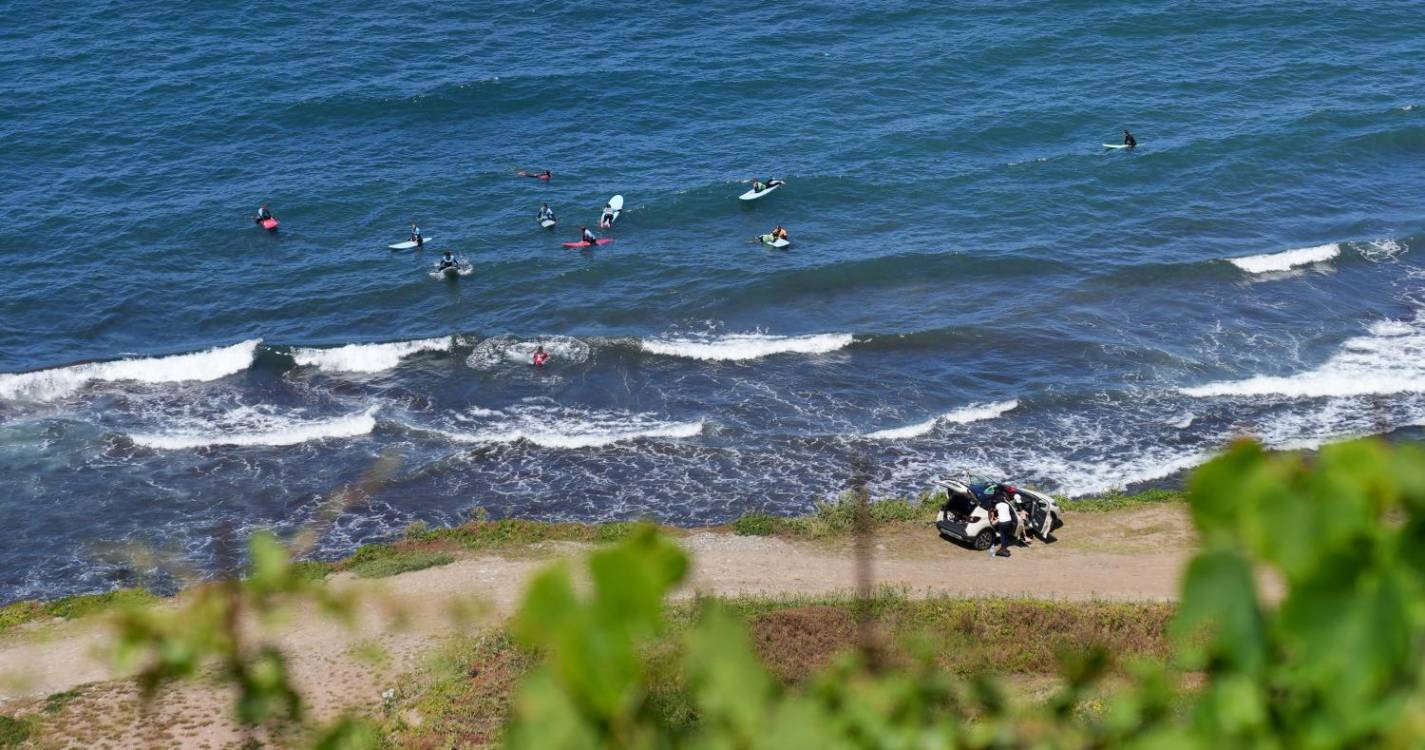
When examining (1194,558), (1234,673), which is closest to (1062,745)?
(1234,673)

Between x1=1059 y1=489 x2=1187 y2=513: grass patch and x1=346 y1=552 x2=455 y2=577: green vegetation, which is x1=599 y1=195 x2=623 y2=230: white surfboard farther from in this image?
x1=1059 y1=489 x2=1187 y2=513: grass patch

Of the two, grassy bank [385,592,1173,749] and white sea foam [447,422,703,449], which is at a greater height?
grassy bank [385,592,1173,749]

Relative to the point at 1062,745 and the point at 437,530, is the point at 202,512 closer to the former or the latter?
the point at 437,530

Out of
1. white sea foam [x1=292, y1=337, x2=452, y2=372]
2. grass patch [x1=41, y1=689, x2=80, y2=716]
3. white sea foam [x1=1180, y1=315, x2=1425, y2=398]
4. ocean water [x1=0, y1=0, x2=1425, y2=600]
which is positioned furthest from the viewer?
white sea foam [x1=292, y1=337, x2=452, y2=372]

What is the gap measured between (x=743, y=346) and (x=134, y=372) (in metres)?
18.8

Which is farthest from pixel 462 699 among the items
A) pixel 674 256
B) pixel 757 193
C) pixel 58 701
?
pixel 757 193

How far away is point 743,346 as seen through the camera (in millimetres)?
38594

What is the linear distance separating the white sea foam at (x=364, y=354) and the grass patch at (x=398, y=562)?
12.9 meters

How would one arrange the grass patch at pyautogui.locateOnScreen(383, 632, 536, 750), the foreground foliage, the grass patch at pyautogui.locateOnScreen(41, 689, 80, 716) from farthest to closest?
the grass patch at pyautogui.locateOnScreen(41, 689, 80, 716) < the grass patch at pyautogui.locateOnScreen(383, 632, 536, 750) < the foreground foliage

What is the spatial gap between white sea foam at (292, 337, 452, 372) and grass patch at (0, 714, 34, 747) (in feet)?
65.0

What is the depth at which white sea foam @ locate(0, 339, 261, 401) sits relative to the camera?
37281 mm

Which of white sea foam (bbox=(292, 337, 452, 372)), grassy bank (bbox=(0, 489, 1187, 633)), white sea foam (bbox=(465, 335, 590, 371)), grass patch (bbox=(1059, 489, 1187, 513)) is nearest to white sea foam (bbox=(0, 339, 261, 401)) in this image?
white sea foam (bbox=(292, 337, 452, 372))

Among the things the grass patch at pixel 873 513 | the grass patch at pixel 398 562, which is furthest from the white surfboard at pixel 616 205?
the grass patch at pixel 398 562

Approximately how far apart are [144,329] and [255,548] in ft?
143
